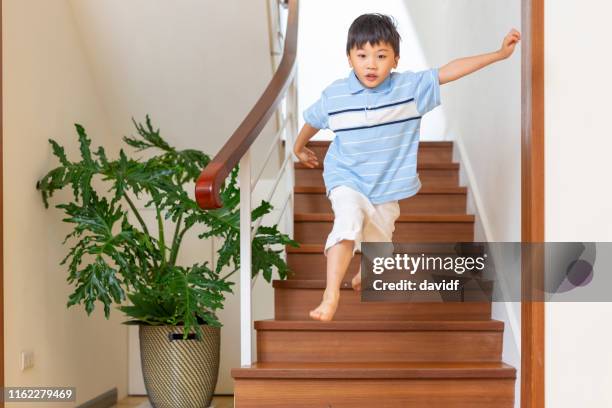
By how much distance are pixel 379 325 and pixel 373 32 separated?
3.31ft

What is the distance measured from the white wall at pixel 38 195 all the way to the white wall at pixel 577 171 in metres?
1.99

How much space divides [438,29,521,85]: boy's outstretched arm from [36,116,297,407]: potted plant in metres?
0.99

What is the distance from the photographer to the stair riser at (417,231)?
11.7ft

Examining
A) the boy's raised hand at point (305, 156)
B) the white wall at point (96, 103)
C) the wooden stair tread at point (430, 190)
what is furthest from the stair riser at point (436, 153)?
the boy's raised hand at point (305, 156)

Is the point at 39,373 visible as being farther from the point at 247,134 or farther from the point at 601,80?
the point at 601,80

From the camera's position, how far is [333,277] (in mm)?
2477

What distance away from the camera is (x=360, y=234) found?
2.59m

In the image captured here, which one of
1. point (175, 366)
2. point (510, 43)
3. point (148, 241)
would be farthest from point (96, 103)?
point (510, 43)

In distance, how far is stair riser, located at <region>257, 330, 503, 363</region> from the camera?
9.35 feet

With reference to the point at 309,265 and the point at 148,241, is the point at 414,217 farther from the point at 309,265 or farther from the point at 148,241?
the point at 148,241

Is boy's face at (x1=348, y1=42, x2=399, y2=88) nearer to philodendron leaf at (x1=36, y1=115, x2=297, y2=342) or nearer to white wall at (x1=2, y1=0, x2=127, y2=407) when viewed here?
philodendron leaf at (x1=36, y1=115, x2=297, y2=342)

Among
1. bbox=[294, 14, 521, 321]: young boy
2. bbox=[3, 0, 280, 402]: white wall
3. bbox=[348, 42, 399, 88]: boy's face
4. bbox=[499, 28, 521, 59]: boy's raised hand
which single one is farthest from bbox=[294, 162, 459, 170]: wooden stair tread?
bbox=[499, 28, 521, 59]: boy's raised hand

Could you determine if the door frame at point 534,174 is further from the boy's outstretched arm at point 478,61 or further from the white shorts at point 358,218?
the white shorts at point 358,218

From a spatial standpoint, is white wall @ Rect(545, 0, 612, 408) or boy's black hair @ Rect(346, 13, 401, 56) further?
boy's black hair @ Rect(346, 13, 401, 56)
